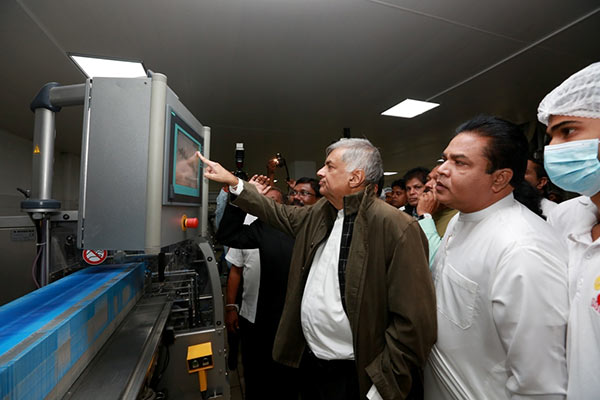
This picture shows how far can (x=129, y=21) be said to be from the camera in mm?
2158

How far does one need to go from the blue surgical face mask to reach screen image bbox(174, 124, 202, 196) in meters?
1.25

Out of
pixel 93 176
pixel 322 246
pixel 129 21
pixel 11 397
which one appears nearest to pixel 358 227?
pixel 322 246

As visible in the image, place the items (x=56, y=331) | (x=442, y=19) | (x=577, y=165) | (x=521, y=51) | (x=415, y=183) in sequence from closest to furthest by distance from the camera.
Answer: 1. (x=56, y=331)
2. (x=577, y=165)
3. (x=442, y=19)
4. (x=415, y=183)
5. (x=521, y=51)

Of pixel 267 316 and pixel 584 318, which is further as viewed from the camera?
pixel 267 316

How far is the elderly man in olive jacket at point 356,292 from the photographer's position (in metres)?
1.04

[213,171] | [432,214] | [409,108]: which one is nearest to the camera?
[213,171]

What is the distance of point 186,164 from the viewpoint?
1106 mm

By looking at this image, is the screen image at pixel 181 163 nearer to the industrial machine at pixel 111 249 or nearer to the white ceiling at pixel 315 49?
the industrial machine at pixel 111 249

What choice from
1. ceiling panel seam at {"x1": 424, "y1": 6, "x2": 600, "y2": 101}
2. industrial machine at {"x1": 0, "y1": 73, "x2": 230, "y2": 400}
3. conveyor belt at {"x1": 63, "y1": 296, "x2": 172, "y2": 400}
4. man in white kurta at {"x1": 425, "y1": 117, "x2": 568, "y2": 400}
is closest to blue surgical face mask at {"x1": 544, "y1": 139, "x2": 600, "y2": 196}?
man in white kurta at {"x1": 425, "y1": 117, "x2": 568, "y2": 400}

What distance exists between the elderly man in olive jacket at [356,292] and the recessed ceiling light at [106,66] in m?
2.25

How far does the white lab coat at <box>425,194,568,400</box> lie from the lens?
740mm

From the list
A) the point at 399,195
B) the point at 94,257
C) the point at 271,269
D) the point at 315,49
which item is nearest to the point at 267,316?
the point at 271,269

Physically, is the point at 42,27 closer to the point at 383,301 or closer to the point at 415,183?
the point at 383,301

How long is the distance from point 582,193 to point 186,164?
4.47 ft
